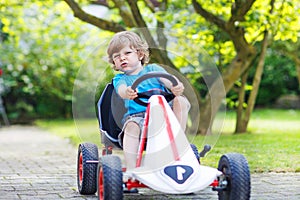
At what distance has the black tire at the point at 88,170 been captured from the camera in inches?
171

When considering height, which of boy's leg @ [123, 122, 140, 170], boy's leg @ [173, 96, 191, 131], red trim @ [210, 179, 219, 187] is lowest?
red trim @ [210, 179, 219, 187]

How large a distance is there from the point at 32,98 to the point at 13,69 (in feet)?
4.43

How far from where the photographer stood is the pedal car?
3477 mm

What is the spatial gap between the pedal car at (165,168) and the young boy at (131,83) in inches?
2.2

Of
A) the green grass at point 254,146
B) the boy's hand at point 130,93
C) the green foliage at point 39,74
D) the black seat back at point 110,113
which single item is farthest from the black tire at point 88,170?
the green foliage at point 39,74

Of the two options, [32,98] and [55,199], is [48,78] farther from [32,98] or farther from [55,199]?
[55,199]

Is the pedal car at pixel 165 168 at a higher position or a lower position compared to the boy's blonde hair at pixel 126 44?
lower

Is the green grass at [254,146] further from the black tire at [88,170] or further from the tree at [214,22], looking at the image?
the tree at [214,22]

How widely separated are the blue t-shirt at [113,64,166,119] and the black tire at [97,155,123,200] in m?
0.48

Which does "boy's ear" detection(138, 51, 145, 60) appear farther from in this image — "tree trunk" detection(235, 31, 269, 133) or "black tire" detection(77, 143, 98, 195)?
"tree trunk" detection(235, 31, 269, 133)

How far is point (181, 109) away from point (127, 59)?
0.48 meters

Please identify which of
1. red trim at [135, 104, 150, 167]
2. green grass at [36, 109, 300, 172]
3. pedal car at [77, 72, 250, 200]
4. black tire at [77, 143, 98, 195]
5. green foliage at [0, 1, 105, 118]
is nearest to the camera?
pedal car at [77, 72, 250, 200]

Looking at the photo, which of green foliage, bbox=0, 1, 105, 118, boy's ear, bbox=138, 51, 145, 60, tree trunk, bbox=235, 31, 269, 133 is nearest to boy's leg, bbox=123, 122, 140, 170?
boy's ear, bbox=138, 51, 145, 60

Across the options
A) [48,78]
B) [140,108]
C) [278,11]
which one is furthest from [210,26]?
[48,78]
